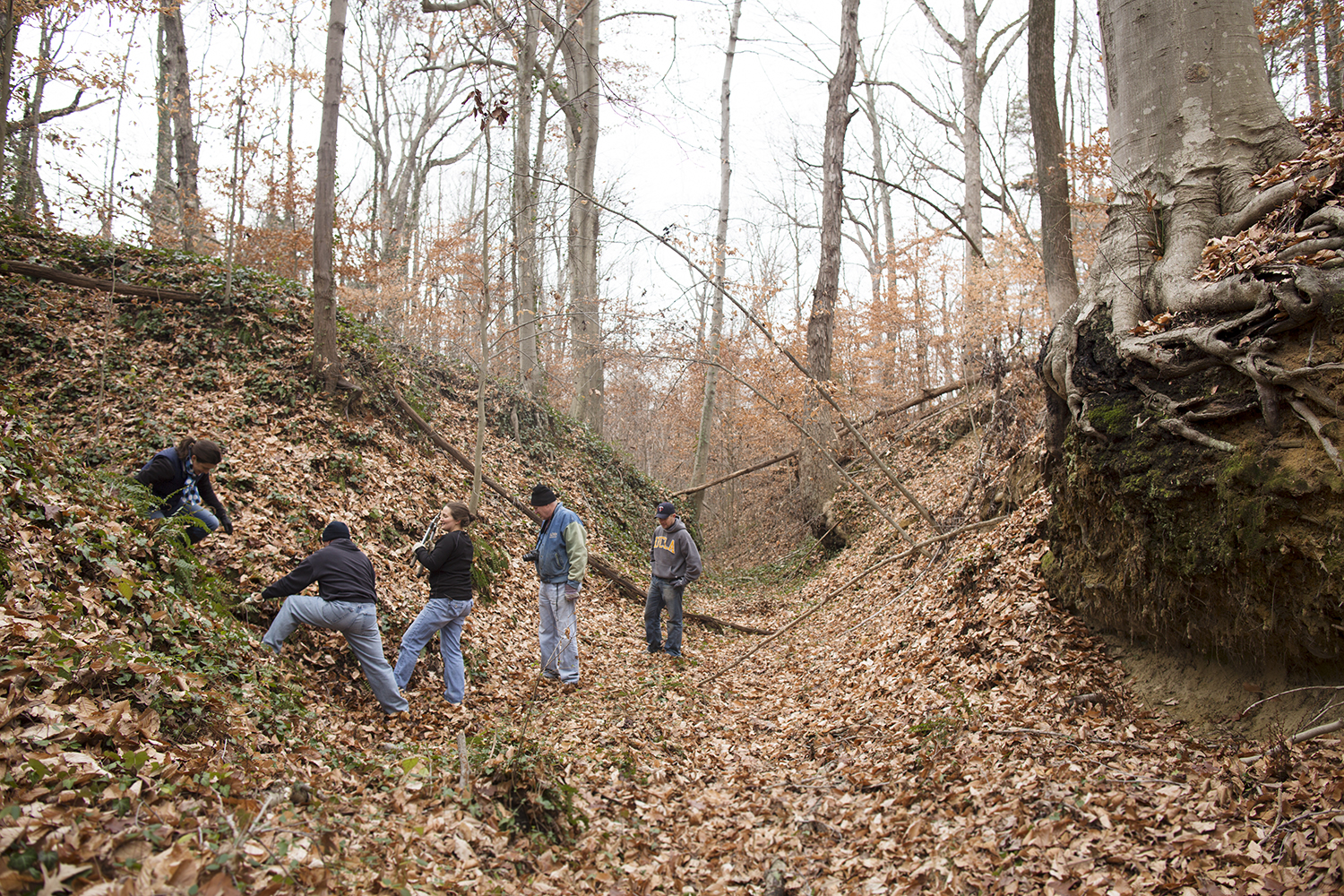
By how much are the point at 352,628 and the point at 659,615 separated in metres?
4.28

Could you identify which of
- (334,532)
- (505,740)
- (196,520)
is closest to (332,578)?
(334,532)

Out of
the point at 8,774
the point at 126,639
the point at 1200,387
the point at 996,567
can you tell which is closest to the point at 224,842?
the point at 8,774

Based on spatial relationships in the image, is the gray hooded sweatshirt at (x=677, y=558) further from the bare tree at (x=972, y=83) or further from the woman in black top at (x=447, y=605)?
the bare tree at (x=972, y=83)

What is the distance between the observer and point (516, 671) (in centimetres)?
711

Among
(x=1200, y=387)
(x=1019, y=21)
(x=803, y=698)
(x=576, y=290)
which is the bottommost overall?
(x=803, y=698)

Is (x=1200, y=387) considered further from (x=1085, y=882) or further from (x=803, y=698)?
(x=803, y=698)

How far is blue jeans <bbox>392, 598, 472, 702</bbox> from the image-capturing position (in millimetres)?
5789

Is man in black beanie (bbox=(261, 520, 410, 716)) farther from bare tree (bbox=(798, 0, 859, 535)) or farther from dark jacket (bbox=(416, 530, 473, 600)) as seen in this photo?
bare tree (bbox=(798, 0, 859, 535))

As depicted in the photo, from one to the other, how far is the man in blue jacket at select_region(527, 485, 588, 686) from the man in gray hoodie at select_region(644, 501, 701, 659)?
1.82 metres

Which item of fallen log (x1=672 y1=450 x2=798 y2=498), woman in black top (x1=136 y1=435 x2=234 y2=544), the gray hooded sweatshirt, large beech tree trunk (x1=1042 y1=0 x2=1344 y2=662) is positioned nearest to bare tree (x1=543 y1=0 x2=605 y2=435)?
fallen log (x1=672 y1=450 x2=798 y2=498)

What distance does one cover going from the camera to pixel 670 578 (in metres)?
8.52

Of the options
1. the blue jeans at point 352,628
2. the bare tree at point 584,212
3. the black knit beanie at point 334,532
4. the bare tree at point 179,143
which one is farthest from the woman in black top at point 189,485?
the bare tree at point 584,212

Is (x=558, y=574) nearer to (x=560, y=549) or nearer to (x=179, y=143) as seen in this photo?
(x=560, y=549)

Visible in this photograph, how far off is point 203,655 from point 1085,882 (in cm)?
513
